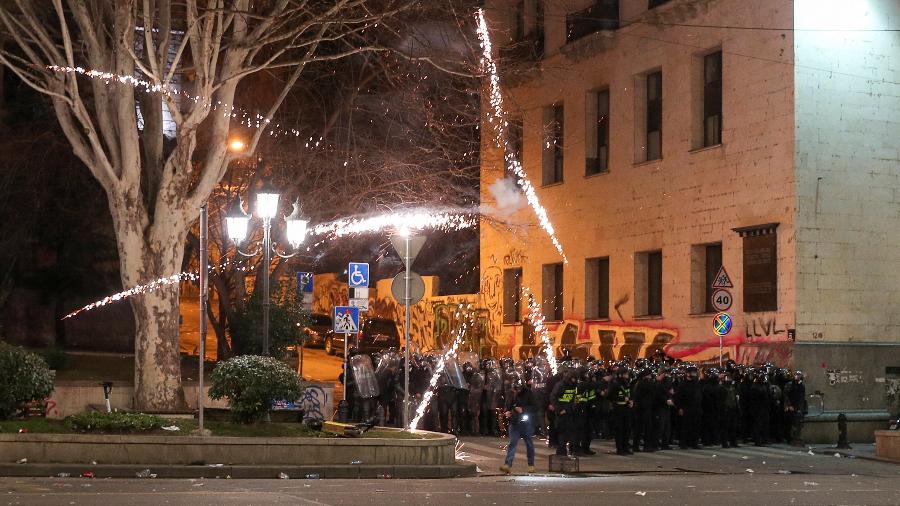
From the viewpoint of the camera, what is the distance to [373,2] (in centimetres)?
2817

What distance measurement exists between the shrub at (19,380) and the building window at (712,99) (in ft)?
Answer: 54.0

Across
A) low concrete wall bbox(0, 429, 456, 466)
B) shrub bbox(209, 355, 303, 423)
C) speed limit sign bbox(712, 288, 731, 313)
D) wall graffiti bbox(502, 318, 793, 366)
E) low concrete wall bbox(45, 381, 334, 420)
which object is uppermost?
speed limit sign bbox(712, 288, 731, 313)

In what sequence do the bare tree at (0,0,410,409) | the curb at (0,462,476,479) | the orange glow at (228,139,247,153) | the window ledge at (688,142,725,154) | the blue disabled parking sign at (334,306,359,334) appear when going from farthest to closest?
the orange glow at (228,139,247,153), the window ledge at (688,142,725,154), the blue disabled parking sign at (334,306,359,334), the bare tree at (0,0,410,409), the curb at (0,462,476,479)

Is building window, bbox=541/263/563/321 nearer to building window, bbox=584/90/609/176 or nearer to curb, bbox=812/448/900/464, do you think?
building window, bbox=584/90/609/176

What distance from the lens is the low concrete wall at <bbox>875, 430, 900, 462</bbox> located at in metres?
22.3

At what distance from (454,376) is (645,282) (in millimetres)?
8208

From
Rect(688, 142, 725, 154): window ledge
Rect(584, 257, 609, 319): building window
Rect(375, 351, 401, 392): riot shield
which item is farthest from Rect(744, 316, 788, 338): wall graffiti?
Rect(375, 351, 401, 392): riot shield

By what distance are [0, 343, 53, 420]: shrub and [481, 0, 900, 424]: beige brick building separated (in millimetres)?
11832

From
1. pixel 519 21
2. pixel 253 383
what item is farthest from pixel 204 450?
pixel 519 21

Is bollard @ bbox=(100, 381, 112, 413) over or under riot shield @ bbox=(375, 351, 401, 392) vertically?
under

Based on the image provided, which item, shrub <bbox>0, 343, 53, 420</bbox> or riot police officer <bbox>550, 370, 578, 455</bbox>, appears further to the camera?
riot police officer <bbox>550, 370, 578, 455</bbox>

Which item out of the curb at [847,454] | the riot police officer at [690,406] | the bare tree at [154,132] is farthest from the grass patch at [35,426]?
the curb at [847,454]

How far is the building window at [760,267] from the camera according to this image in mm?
27172

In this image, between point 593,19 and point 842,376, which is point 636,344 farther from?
point 593,19
